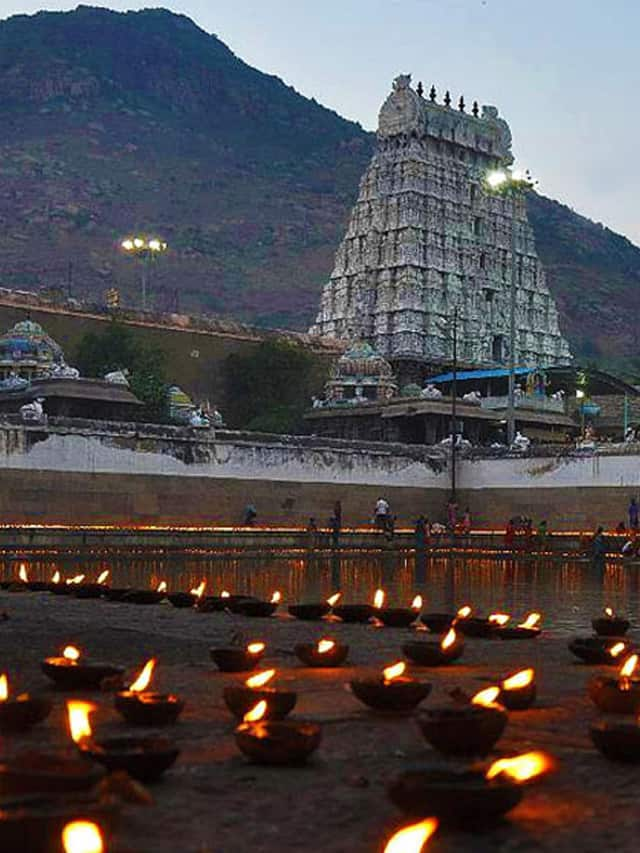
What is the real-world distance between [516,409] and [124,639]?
46.1m

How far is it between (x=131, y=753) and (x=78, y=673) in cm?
306

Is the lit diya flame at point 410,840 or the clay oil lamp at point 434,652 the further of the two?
the clay oil lamp at point 434,652

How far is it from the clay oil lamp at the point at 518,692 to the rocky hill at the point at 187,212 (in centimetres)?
11727

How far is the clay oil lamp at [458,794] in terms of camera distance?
16.4 feet

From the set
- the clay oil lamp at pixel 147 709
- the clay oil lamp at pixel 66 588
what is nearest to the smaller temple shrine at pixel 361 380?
the clay oil lamp at pixel 66 588

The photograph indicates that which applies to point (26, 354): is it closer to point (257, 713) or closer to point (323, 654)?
point (323, 654)

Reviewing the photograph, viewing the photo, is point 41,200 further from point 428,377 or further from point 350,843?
point 350,843

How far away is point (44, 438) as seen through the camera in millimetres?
37625

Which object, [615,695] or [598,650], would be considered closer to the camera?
[615,695]

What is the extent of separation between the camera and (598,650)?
10688 mm

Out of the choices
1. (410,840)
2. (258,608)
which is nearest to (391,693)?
(410,840)

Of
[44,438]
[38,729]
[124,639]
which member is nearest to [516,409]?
[44,438]

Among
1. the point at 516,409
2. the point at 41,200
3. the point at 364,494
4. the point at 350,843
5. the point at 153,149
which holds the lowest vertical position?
the point at 350,843

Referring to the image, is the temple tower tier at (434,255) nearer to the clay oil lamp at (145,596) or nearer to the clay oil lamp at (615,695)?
the clay oil lamp at (145,596)
